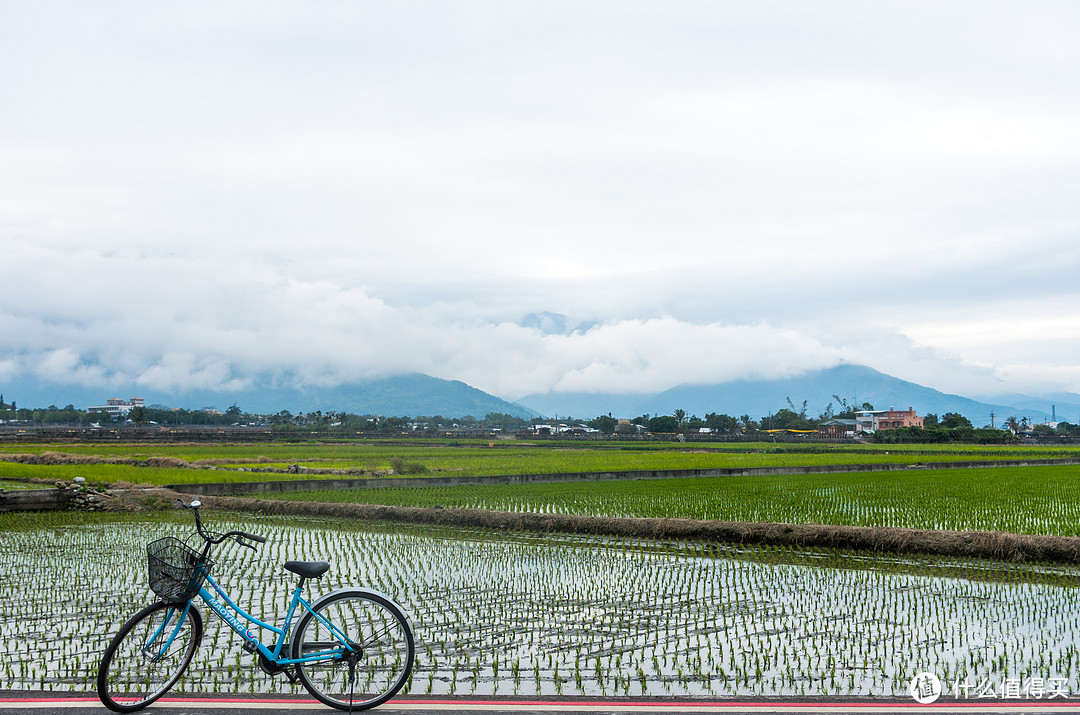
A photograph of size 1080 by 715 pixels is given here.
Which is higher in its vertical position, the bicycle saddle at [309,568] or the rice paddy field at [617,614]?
the bicycle saddle at [309,568]

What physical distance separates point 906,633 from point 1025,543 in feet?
20.9

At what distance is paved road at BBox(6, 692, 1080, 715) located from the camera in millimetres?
4934

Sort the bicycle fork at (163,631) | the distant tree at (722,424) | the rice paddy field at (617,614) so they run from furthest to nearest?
1. the distant tree at (722,424)
2. the rice paddy field at (617,614)
3. the bicycle fork at (163,631)

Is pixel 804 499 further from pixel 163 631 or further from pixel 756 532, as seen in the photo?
pixel 163 631

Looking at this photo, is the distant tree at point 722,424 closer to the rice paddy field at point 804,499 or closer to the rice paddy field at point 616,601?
the rice paddy field at point 804,499

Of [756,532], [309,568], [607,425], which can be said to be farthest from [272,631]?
[607,425]

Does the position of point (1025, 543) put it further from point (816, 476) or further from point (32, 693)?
point (816, 476)

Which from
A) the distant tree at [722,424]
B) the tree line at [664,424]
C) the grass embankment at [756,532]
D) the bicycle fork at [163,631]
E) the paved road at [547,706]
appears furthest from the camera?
the distant tree at [722,424]

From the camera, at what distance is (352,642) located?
5.02m

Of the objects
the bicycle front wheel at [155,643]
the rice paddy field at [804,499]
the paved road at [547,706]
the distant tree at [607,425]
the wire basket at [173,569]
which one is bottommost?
the distant tree at [607,425]

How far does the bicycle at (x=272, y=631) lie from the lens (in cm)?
499

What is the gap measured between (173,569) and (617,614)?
4676mm

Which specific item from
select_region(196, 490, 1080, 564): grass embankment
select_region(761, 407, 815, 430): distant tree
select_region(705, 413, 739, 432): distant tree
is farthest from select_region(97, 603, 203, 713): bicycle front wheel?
select_region(761, 407, 815, 430): distant tree

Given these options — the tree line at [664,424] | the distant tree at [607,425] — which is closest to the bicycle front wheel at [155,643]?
the tree line at [664,424]
